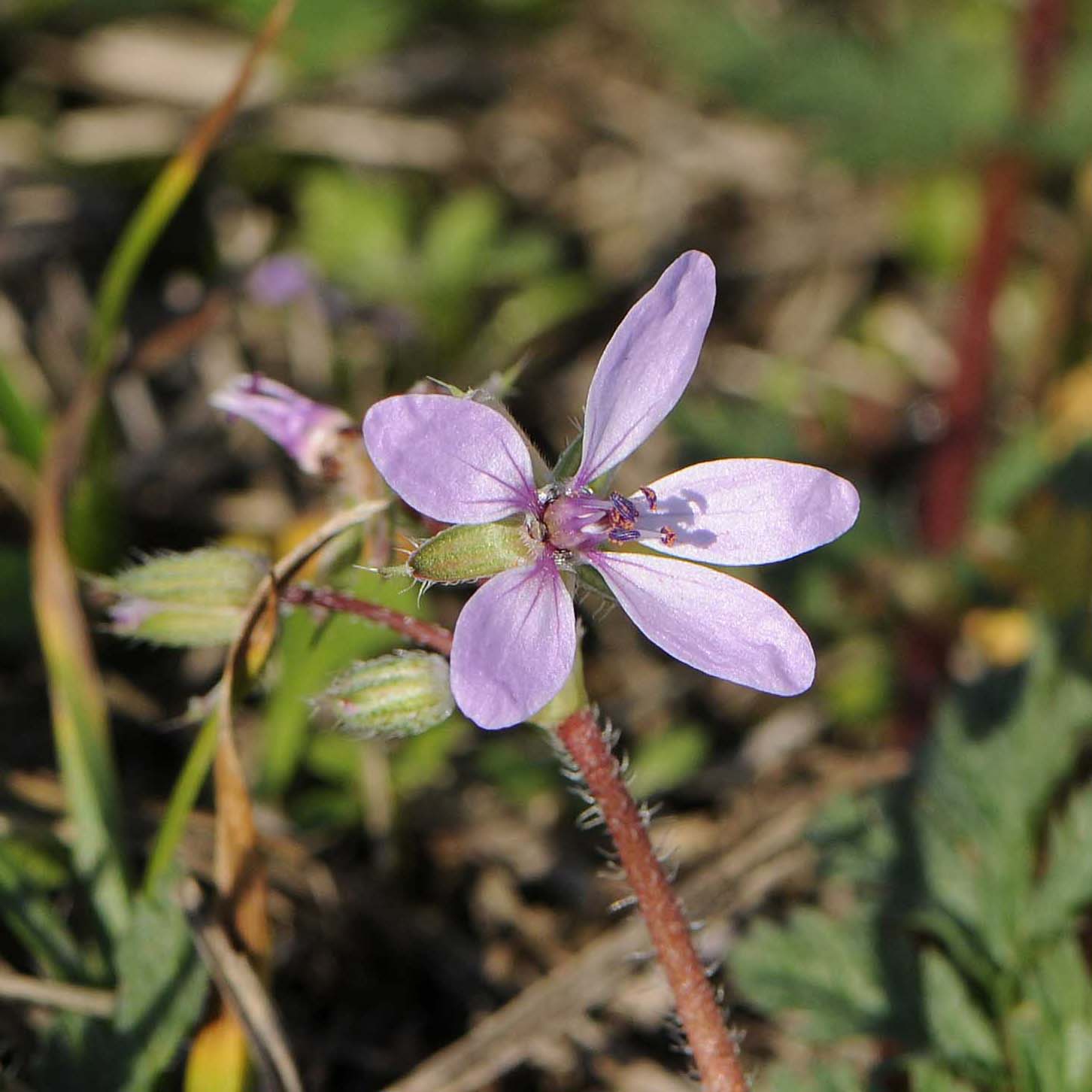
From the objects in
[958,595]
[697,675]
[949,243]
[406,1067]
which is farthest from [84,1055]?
[949,243]

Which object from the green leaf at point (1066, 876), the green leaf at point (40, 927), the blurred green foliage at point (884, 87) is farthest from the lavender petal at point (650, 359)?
the blurred green foliage at point (884, 87)

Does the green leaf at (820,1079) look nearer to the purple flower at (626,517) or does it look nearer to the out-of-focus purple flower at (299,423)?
the purple flower at (626,517)

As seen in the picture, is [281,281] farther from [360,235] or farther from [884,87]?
[884,87]

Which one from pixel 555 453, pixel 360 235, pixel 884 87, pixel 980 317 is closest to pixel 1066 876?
pixel 980 317

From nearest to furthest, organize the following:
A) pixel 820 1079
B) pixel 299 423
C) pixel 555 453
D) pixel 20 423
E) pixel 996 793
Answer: pixel 820 1079 < pixel 299 423 < pixel 996 793 < pixel 20 423 < pixel 555 453

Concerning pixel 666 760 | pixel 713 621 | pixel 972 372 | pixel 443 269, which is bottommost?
pixel 666 760

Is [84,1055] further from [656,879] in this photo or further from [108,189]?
[108,189]

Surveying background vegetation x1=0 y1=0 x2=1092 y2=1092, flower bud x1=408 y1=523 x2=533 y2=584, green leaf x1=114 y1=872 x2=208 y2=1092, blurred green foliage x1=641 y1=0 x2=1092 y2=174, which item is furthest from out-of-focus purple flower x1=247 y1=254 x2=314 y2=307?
flower bud x1=408 y1=523 x2=533 y2=584
